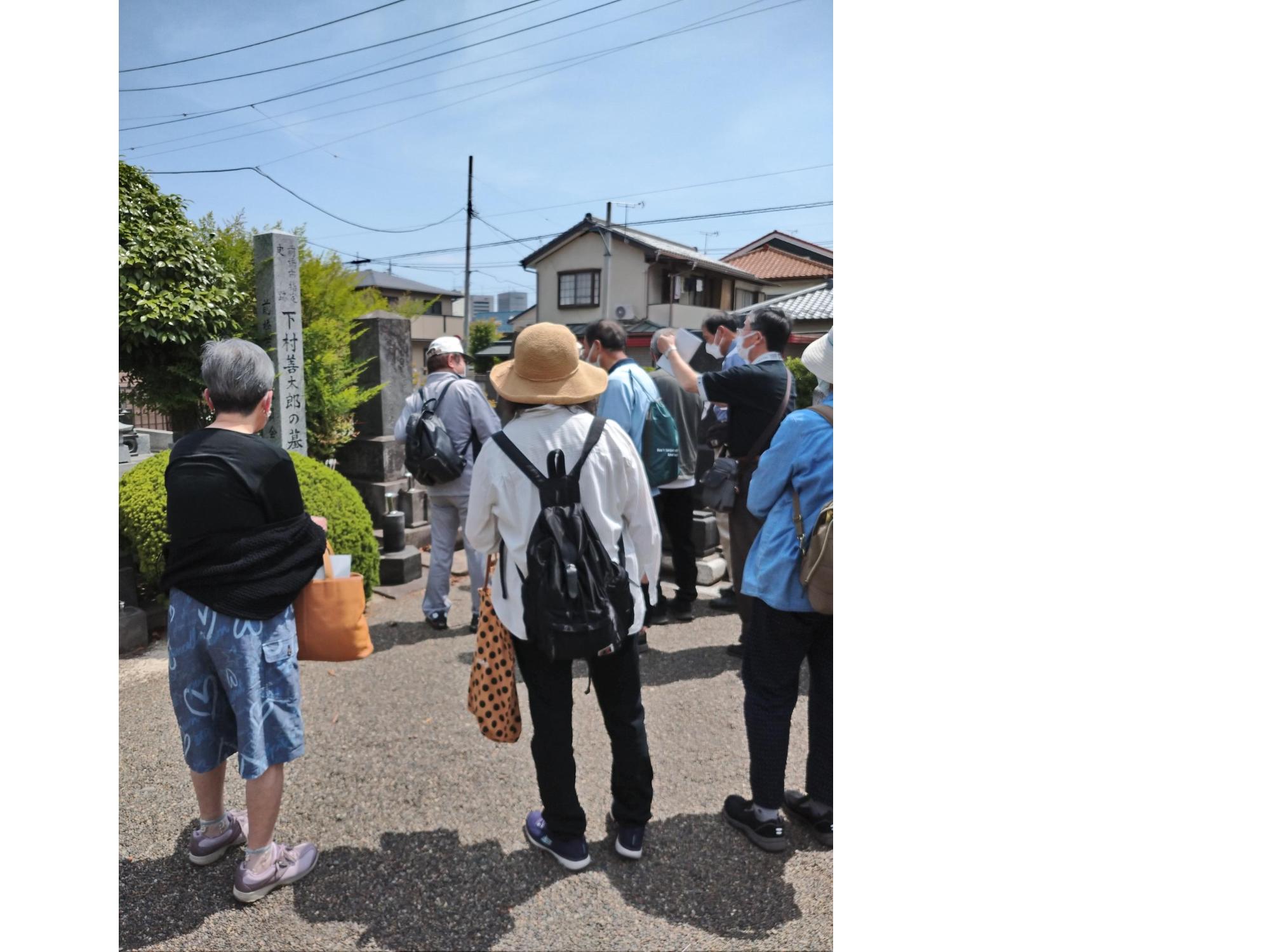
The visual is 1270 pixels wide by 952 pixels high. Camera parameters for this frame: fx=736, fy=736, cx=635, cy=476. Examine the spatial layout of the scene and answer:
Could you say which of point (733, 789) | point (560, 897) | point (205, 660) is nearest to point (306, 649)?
point (205, 660)

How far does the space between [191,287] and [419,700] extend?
2.87 meters

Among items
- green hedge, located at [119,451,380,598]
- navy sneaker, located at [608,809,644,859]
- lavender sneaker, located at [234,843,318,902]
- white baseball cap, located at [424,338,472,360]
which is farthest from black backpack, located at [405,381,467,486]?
navy sneaker, located at [608,809,644,859]

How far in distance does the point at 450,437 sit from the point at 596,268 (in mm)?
21278

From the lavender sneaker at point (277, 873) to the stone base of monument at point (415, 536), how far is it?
148 inches

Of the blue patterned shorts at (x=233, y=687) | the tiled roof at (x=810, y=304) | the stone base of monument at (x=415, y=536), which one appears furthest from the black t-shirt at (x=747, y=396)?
the tiled roof at (x=810, y=304)

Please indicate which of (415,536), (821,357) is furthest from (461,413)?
(821,357)

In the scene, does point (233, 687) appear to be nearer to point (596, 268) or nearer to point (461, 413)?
point (461, 413)

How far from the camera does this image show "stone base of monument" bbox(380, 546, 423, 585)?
5809 mm

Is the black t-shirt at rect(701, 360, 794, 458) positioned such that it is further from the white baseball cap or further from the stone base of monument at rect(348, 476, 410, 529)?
the stone base of monument at rect(348, 476, 410, 529)

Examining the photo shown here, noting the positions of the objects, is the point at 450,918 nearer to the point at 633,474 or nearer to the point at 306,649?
the point at 306,649

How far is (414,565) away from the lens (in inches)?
235

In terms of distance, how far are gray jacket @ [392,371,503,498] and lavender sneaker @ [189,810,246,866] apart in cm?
237

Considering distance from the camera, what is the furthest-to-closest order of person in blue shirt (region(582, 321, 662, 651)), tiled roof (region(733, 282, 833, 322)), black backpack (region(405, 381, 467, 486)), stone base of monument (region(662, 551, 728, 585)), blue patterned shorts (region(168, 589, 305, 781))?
tiled roof (region(733, 282, 833, 322))
stone base of monument (region(662, 551, 728, 585))
black backpack (region(405, 381, 467, 486))
person in blue shirt (region(582, 321, 662, 651))
blue patterned shorts (region(168, 589, 305, 781))

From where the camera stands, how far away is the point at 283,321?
16.9ft
